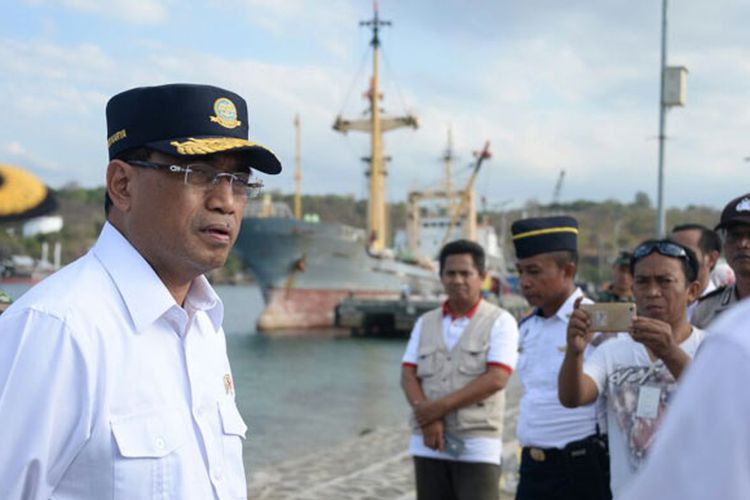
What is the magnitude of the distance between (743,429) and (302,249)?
151ft

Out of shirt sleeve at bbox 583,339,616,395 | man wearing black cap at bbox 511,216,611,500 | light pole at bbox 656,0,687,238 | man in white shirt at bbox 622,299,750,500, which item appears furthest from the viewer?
light pole at bbox 656,0,687,238

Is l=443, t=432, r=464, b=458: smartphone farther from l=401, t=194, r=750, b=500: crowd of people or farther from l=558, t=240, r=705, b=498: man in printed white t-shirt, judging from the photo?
l=558, t=240, r=705, b=498: man in printed white t-shirt

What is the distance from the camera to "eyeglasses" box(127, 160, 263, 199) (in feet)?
7.03

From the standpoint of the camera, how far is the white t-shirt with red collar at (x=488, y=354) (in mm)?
4621

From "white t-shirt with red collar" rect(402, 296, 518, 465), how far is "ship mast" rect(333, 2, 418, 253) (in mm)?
44076

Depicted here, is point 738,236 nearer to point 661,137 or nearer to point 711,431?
point 711,431

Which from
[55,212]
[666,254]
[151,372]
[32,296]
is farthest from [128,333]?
[666,254]

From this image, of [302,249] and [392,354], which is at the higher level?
[302,249]

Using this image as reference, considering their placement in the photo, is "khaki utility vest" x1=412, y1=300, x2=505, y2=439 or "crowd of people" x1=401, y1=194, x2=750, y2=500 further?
"khaki utility vest" x1=412, y1=300, x2=505, y2=439

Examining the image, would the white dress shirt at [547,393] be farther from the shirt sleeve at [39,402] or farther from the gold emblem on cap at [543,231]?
the shirt sleeve at [39,402]

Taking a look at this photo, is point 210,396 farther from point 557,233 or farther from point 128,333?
point 557,233

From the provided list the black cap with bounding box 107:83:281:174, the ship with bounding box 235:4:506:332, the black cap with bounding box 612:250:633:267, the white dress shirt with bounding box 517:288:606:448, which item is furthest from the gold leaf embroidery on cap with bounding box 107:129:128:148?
the ship with bounding box 235:4:506:332

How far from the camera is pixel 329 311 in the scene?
47.3 metres

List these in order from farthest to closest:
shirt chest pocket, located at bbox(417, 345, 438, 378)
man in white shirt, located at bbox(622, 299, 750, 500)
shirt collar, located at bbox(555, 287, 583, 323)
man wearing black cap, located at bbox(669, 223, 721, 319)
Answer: man wearing black cap, located at bbox(669, 223, 721, 319) → shirt chest pocket, located at bbox(417, 345, 438, 378) → shirt collar, located at bbox(555, 287, 583, 323) → man in white shirt, located at bbox(622, 299, 750, 500)
